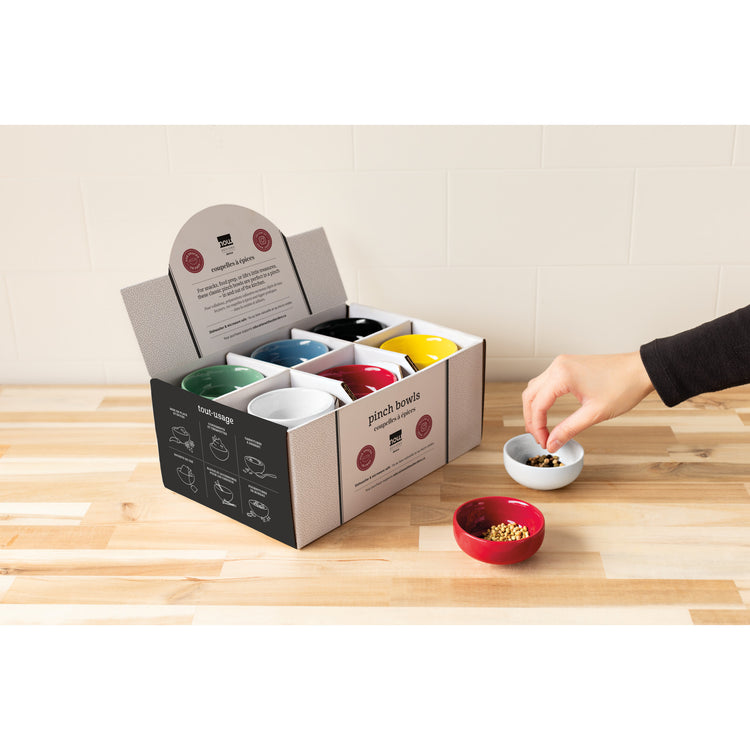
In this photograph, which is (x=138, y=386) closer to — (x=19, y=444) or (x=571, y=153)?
(x=19, y=444)

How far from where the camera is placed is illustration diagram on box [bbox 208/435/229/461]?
1.11 metres

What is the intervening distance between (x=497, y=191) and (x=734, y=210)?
41 cm

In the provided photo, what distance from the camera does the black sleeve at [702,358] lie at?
103cm

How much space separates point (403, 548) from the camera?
109cm

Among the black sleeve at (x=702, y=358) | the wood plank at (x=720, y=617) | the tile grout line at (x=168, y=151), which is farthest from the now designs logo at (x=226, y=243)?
the wood plank at (x=720, y=617)

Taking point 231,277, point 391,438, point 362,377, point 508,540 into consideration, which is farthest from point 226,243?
point 508,540

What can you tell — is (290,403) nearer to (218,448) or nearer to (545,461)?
(218,448)

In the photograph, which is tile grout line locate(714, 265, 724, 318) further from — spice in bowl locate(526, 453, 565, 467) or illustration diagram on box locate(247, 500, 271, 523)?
illustration diagram on box locate(247, 500, 271, 523)

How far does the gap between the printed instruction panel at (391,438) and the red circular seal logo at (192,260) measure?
34cm

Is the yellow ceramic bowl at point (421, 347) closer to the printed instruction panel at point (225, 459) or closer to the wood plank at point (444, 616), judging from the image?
the printed instruction panel at point (225, 459)

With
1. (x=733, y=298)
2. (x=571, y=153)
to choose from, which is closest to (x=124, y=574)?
(x=571, y=153)

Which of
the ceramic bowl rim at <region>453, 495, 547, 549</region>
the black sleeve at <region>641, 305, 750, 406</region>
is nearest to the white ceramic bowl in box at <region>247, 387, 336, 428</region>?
the ceramic bowl rim at <region>453, 495, 547, 549</region>

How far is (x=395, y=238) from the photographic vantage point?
1.52 meters

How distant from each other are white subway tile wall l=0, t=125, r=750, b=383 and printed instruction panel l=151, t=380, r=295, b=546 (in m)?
0.47
